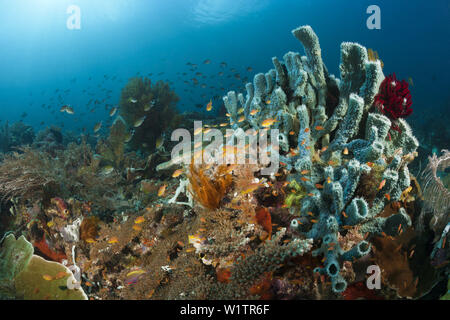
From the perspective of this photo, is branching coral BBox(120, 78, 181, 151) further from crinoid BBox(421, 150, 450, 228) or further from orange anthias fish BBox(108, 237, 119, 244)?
crinoid BBox(421, 150, 450, 228)

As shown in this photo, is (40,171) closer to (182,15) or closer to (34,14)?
(182,15)

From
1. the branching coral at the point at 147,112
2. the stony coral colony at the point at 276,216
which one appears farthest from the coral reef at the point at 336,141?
the branching coral at the point at 147,112

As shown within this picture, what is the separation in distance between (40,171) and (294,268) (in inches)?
224

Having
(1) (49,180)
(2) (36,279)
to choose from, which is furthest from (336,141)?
(1) (49,180)

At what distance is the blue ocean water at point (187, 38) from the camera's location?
7150 centimetres

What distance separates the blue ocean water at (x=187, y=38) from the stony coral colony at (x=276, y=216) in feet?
192

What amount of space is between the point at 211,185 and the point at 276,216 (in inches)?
40.4

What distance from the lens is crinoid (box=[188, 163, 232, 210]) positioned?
3221 mm

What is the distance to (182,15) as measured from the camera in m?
68.6
